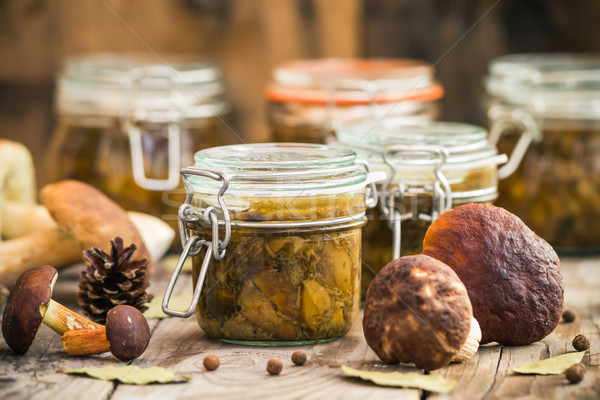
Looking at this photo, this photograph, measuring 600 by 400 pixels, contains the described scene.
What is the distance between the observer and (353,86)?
6.15 ft

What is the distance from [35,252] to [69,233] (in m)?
0.10

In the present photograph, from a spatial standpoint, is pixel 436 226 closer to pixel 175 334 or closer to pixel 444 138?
pixel 444 138

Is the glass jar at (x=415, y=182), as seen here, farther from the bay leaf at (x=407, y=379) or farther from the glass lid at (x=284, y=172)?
the bay leaf at (x=407, y=379)

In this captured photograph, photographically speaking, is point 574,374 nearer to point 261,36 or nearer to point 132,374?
point 132,374

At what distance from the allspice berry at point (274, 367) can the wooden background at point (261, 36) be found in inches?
50.9

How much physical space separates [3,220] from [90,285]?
0.49 meters

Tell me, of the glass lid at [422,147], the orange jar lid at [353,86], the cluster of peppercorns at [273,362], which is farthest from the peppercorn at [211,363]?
the orange jar lid at [353,86]

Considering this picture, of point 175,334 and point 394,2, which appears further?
point 394,2

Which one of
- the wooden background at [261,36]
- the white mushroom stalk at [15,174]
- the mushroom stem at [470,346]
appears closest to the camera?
the mushroom stem at [470,346]

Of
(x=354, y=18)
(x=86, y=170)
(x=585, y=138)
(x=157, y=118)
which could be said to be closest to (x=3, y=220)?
→ (x=86, y=170)

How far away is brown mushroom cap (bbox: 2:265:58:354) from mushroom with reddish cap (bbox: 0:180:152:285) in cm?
32

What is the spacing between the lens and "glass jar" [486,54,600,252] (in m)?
1.89

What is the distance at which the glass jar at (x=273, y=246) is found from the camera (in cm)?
125

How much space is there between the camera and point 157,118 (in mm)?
1912
